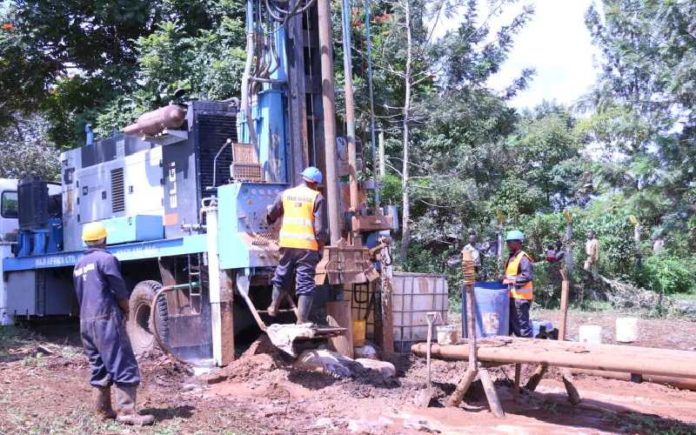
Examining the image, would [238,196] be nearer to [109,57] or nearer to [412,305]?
[412,305]

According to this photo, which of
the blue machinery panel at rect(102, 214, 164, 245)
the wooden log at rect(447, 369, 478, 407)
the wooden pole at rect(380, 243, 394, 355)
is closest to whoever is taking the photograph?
the wooden log at rect(447, 369, 478, 407)

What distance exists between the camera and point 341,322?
27.7ft

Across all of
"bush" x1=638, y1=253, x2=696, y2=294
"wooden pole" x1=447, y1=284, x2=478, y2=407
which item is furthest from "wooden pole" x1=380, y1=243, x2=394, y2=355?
"bush" x1=638, y1=253, x2=696, y2=294

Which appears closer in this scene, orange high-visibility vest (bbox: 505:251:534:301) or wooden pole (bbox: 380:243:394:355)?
wooden pole (bbox: 380:243:394:355)

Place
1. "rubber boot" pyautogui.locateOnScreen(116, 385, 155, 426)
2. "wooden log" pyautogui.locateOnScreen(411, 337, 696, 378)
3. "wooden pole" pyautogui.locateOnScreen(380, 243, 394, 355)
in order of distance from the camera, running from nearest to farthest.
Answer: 1. "wooden log" pyautogui.locateOnScreen(411, 337, 696, 378)
2. "rubber boot" pyautogui.locateOnScreen(116, 385, 155, 426)
3. "wooden pole" pyautogui.locateOnScreen(380, 243, 394, 355)

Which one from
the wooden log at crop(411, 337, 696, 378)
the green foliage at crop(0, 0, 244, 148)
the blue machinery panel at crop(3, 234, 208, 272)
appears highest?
the green foliage at crop(0, 0, 244, 148)

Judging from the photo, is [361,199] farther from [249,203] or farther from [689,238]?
[689,238]

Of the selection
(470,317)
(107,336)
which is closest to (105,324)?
(107,336)

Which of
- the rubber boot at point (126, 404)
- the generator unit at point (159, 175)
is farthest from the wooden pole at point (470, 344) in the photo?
the generator unit at point (159, 175)

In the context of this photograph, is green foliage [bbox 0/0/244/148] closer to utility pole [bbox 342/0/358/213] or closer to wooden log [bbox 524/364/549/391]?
utility pole [bbox 342/0/358/213]

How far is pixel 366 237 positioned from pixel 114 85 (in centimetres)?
967

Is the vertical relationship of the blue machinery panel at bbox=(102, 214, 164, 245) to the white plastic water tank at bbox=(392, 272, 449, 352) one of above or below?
above

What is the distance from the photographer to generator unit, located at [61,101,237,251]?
9430mm

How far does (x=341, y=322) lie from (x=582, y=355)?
2.74 m
